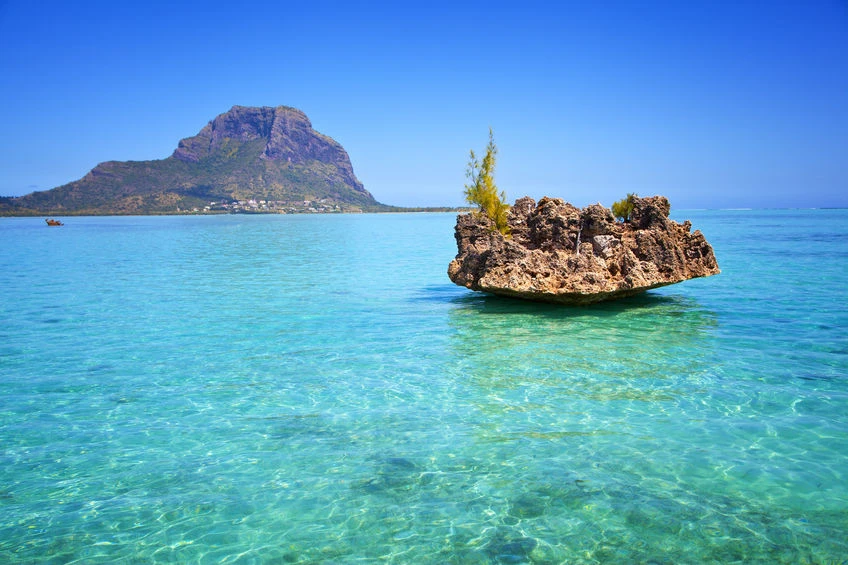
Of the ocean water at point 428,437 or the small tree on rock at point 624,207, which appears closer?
the ocean water at point 428,437

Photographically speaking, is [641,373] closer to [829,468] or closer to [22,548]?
[829,468]

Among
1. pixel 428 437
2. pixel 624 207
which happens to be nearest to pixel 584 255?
pixel 624 207

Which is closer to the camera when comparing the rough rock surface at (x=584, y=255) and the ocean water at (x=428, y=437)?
the ocean water at (x=428, y=437)

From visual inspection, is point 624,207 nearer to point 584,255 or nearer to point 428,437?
point 584,255

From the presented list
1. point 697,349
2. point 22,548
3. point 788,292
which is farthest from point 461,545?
point 788,292

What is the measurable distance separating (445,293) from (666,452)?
44.5 ft

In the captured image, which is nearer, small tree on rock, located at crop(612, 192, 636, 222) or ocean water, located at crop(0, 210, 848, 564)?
ocean water, located at crop(0, 210, 848, 564)

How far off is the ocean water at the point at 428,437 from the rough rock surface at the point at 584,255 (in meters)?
0.94

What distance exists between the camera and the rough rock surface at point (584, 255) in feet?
50.0

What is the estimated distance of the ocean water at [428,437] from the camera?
5242mm

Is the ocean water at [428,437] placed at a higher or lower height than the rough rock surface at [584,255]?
lower

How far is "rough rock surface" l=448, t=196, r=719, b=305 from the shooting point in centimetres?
1524

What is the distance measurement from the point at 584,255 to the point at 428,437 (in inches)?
375

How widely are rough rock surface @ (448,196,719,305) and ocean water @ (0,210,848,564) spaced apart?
94cm
